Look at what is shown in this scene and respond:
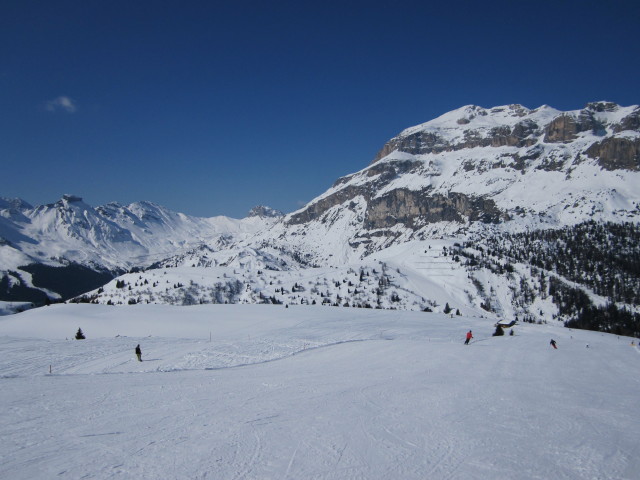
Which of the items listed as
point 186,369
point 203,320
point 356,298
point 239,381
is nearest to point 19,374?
point 186,369

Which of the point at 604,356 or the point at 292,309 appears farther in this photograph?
the point at 292,309

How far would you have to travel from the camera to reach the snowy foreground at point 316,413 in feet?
35.3

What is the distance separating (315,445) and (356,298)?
188277 mm

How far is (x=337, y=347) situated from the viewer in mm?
35719

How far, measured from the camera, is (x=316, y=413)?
610 inches

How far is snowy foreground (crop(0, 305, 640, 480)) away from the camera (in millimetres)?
10766

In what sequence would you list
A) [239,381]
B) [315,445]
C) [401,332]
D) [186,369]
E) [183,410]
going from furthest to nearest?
1. [401,332]
2. [186,369]
3. [239,381]
4. [183,410]
5. [315,445]

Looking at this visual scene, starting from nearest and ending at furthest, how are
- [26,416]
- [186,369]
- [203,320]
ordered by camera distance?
1. [26,416]
2. [186,369]
3. [203,320]

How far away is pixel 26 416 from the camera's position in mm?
14664

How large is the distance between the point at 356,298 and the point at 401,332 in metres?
152

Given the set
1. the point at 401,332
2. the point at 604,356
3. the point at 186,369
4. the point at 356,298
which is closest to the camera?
the point at 186,369

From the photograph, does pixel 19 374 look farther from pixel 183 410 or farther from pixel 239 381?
pixel 183 410

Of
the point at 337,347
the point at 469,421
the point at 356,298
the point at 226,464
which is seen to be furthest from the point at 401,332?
the point at 356,298

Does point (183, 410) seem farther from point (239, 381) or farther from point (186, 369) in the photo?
point (186, 369)
